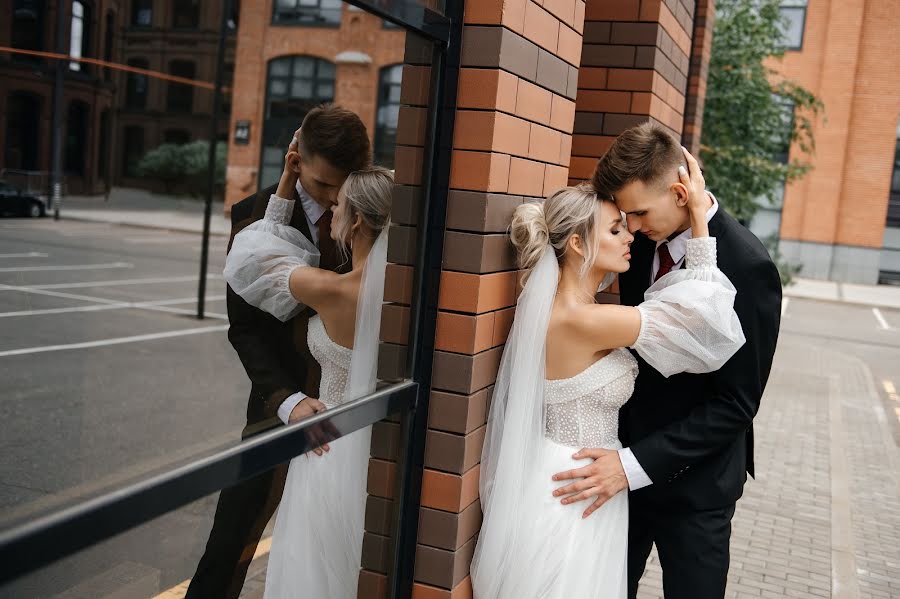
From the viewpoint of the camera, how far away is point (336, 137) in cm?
212

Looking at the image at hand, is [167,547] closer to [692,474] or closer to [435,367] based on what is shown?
[435,367]

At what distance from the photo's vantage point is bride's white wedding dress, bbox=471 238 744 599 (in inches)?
98.6

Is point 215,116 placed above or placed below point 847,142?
below

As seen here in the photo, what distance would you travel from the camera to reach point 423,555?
2643mm

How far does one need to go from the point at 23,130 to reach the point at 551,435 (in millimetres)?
1700

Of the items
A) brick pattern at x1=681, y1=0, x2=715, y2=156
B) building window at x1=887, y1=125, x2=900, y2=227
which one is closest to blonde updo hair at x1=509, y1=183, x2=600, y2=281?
brick pattern at x1=681, y1=0, x2=715, y2=156

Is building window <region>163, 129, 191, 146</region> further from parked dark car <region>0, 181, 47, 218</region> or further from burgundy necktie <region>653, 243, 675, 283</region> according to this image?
burgundy necktie <region>653, 243, 675, 283</region>

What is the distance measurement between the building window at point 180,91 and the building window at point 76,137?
20 cm

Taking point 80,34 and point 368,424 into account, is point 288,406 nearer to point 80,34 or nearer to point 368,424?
point 368,424

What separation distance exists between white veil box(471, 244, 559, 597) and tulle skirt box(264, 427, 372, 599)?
0.38m

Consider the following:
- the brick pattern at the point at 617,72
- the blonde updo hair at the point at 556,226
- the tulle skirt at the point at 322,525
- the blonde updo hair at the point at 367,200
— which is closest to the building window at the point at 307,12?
the blonde updo hair at the point at 367,200

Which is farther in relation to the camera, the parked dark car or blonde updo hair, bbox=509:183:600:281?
blonde updo hair, bbox=509:183:600:281

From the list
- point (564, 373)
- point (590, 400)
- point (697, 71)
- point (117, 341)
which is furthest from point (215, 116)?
point (697, 71)

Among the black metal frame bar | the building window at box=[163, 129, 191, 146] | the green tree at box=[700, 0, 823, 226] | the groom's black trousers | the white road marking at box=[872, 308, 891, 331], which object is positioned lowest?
the white road marking at box=[872, 308, 891, 331]
